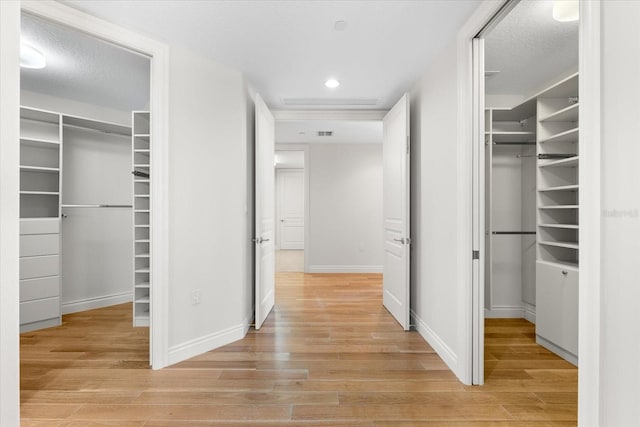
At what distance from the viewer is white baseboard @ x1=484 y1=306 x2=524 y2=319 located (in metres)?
3.42

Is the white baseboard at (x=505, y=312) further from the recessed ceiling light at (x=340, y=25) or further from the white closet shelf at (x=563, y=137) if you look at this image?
the recessed ceiling light at (x=340, y=25)

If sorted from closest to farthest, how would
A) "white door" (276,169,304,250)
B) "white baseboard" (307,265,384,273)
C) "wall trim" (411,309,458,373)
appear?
"wall trim" (411,309,458,373) → "white baseboard" (307,265,384,273) → "white door" (276,169,304,250)

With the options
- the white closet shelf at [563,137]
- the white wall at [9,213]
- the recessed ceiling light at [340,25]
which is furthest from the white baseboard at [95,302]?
the white closet shelf at [563,137]

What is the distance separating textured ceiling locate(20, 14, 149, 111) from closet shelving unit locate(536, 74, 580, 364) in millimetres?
3387

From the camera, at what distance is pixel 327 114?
401 cm

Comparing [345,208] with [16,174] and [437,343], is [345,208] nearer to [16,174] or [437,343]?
[437,343]

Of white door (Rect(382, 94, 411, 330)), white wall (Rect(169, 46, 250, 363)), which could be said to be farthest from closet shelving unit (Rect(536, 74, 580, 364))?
white wall (Rect(169, 46, 250, 363))

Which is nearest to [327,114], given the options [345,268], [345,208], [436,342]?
[345,208]

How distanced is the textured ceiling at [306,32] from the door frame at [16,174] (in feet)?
0.34

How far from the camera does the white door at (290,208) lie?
9.77 m

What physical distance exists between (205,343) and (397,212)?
7.16 ft
